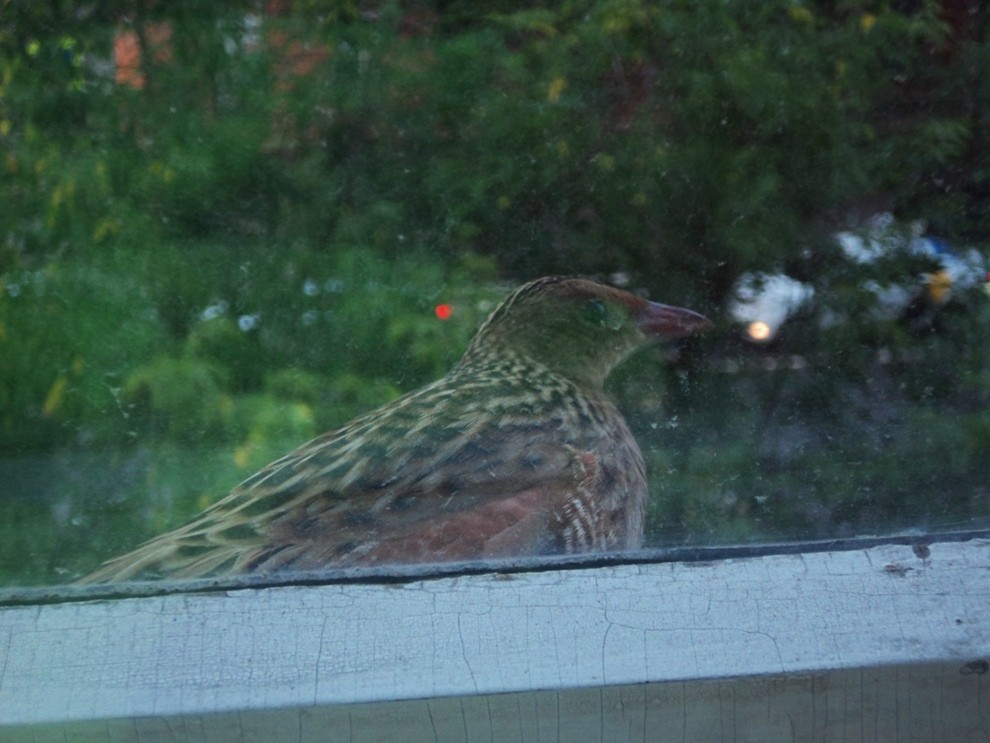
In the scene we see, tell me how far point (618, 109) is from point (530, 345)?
1.00m

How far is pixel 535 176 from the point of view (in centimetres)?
425

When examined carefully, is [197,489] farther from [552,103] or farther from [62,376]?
[552,103]

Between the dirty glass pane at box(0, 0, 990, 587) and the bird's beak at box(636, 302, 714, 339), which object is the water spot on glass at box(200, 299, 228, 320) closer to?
the dirty glass pane at box(0, 0, 990, 587)

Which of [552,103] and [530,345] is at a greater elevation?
[552,103]

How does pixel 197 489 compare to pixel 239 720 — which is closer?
pixel 239 720

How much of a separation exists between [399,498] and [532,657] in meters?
1.30

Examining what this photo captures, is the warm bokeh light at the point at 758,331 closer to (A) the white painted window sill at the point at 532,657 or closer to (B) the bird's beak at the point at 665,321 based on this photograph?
(B) the bird's beak at the point at 665,321

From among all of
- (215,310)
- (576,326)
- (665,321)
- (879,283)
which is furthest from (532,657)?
(879,283)

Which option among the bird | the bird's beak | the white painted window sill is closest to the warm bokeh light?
the bird's beak

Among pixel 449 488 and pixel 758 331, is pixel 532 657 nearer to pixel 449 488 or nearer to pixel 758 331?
pixel 449 488

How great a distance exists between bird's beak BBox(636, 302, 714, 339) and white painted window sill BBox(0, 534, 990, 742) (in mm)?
2289

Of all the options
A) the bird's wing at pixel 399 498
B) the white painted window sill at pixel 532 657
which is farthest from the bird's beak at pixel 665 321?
the white painted window sill at pixel 532 657

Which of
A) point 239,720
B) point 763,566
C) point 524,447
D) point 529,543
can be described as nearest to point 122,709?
point 239,720

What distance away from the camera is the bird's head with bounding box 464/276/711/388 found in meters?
3.76
